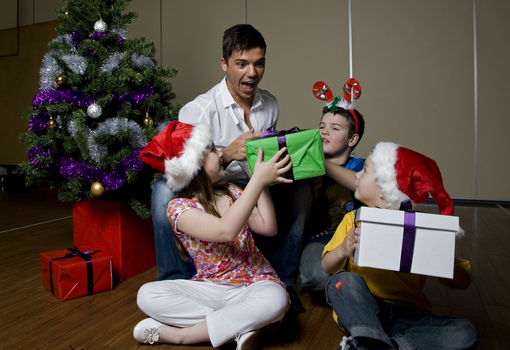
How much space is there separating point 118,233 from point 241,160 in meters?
0.84

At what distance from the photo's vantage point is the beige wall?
358cm

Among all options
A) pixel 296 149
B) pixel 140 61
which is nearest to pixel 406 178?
pixel 296 149

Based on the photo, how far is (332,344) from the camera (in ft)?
4.31

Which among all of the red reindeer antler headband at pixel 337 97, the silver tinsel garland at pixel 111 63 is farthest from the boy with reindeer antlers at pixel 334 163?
the silver tinsel garland at pixel 111 63

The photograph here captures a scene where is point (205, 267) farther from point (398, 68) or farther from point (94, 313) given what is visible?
point (398, 68)

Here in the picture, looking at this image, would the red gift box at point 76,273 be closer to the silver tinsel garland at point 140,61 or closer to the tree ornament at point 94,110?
the tree ornament at point 94,110

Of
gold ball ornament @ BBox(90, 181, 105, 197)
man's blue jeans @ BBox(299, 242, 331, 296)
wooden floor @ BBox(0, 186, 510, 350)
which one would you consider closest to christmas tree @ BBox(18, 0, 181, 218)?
gold ball ornament @ BBox(90, 181, 105, 197)

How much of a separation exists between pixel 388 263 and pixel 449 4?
3.45 meters

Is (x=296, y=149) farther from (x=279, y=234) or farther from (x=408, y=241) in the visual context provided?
(x=279, y=234)

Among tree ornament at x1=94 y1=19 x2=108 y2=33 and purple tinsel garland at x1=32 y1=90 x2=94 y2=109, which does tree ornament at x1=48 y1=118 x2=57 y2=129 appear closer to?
purple tinsel garland at x1=32 y1=90 x2=94 y2=109

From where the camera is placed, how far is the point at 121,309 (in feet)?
5.29

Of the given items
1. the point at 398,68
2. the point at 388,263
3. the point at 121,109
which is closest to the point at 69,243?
the point at 121,109

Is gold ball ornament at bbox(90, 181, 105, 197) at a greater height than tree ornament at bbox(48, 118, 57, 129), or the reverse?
tree ornament at bbox(48, 118, 57, 129)

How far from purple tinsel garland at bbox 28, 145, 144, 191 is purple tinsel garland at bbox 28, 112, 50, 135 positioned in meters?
0.10
